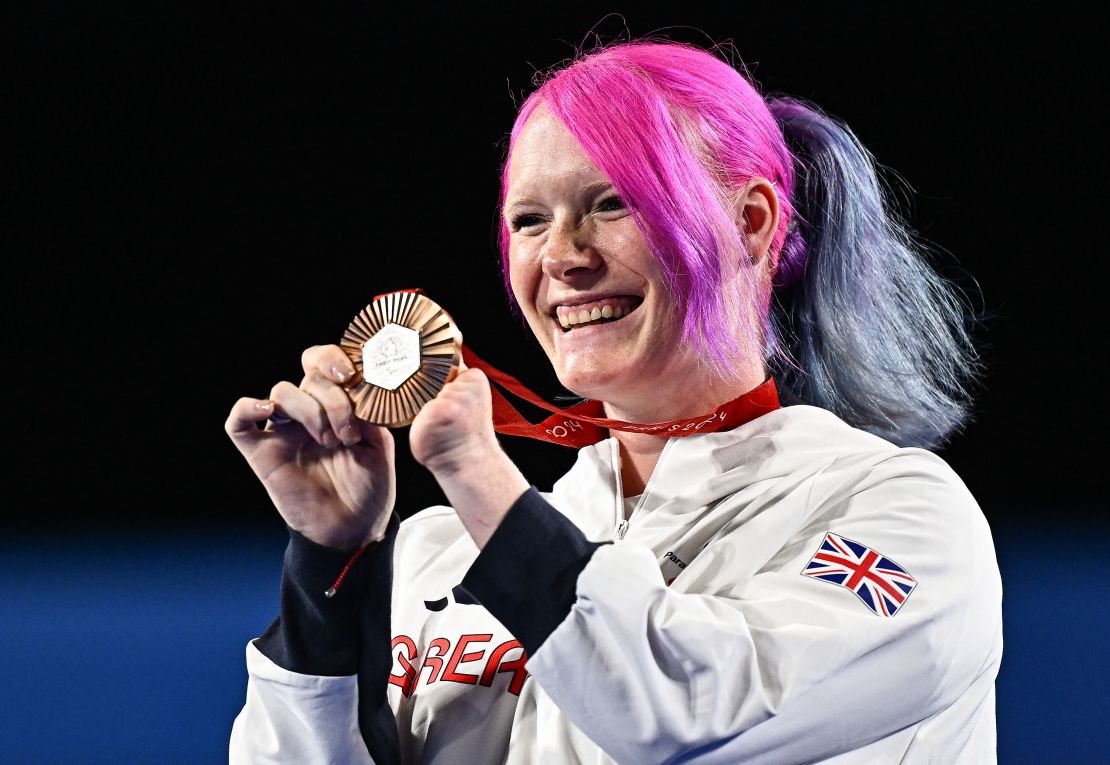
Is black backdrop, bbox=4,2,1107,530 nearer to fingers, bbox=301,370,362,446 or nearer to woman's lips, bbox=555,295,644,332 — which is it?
woman's lips, bbox=555,295,644,332

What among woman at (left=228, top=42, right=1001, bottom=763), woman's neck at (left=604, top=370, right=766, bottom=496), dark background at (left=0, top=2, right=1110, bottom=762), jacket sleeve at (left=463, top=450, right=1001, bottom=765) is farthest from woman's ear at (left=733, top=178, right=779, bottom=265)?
dark background at (left=0, top=2, right=1110, bottom=762)

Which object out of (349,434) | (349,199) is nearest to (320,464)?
(349,434)

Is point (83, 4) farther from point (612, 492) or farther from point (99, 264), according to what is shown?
point (612, 492)

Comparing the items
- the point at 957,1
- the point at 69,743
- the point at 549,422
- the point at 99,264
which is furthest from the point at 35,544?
the point at 957,1

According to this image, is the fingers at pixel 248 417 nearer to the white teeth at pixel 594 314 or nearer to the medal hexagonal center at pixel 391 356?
the medal hexagonal center at pixel 391 356

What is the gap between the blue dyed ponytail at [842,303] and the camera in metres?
1.48

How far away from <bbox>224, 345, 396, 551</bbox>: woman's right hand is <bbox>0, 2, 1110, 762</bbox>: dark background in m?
1.39

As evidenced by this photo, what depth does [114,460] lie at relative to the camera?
3805mm

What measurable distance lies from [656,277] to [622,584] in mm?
445

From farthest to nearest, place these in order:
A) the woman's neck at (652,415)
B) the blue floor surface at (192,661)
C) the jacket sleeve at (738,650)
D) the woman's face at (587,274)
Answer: the blue floor surface at (192,661) → the woman's neck at (652,415) → the woman's face at (587,274) → the jacket sleeve at (738,650)

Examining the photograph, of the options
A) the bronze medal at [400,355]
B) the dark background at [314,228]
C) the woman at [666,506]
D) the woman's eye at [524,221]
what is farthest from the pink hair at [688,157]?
the dark background at [314,228]

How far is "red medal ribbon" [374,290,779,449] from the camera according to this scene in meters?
1.25

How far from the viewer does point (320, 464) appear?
3.63 ft

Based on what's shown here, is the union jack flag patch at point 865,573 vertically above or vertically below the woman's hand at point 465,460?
below
